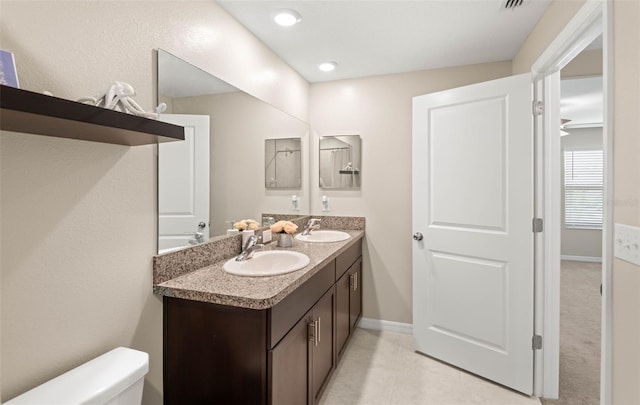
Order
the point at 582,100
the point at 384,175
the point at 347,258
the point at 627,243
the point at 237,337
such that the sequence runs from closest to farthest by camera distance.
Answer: the point at 627,243
the point at 237,337
the point at 347,258
the point at 384,175
the point at 582,100

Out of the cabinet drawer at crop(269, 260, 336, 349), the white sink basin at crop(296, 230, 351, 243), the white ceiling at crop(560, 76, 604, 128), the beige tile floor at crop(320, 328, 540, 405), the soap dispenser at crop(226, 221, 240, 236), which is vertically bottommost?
the beige tile floor at crop(320, 328, 540, 405)

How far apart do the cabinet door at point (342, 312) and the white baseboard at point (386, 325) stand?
51 cm

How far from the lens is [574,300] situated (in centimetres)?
363

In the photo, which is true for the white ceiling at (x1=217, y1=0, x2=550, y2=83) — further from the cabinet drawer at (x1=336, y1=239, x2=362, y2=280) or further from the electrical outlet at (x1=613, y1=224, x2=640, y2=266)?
the cabinet drawer at (x1=336, y1=239, x2=362, y2=280)

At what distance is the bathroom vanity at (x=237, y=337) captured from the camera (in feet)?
4.07

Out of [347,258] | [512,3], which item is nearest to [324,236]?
[347,258]

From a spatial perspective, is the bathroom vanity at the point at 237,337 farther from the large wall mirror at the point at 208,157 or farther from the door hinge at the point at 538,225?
the door hinge at the point at 538,225

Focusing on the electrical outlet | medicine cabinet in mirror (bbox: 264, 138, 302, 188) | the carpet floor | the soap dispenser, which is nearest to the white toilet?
the soap dispenser

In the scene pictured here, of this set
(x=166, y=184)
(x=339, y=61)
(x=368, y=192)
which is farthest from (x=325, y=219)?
(x=166, y=184)

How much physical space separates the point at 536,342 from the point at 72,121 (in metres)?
2.55

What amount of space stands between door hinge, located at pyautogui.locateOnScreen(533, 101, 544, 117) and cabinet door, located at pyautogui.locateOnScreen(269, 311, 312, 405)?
1798mm

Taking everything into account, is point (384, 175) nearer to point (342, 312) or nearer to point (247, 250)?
point (342, 312)

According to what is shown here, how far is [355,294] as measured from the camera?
2.65 metres

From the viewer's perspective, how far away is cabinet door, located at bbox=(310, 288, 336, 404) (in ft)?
5.57
